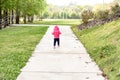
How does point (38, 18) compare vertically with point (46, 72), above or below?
below

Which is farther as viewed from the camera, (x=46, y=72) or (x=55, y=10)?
(x=55, y=10)

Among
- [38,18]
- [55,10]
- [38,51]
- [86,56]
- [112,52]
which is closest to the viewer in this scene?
[112,52]

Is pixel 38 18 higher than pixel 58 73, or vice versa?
pixel 58 73

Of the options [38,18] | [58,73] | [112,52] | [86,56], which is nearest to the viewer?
[58,73]

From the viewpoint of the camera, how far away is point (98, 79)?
9.03m

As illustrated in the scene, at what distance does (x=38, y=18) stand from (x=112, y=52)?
269 feet

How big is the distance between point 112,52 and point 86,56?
55.3 inches

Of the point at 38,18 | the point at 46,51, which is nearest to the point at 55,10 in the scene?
the point at 38,18

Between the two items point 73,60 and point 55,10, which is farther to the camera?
point 55,10

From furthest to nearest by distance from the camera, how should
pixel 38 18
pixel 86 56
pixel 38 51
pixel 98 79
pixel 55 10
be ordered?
pixel 55 10, pixel 38 18, pixel 38 51, pixel 86 56, pixel 98 79

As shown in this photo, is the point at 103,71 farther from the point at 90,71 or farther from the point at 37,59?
the point at 37,59

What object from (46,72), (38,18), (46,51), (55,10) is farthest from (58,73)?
(55,10)

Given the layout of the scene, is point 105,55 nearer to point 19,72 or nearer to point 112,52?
point 112,52

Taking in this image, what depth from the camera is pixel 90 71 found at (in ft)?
33.2
